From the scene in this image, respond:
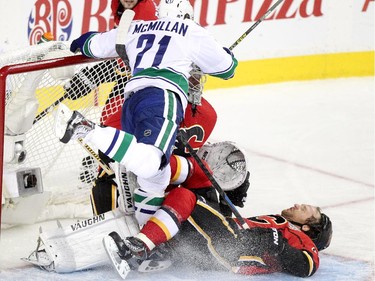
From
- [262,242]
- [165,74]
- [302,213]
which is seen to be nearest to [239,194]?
[302,213]

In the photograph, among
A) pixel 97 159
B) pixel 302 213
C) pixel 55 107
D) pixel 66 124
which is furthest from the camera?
pixel 55 107

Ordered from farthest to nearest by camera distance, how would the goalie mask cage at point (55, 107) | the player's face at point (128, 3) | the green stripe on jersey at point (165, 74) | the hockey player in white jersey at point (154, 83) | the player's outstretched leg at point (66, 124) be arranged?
the player's face at point (128, 3) < the goalie mask cage at point (55, 107) < the green stripe on jersey at point (165, 74) < the hockey player in white jersey at point (154, 83) < the player's outstretched leg at point (66, 124)

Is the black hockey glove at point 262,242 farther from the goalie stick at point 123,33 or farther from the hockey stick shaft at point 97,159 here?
the goalie stick at point 123,33

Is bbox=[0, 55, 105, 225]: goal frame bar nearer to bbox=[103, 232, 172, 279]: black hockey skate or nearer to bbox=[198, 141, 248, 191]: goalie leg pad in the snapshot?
bbox=[103, 232, 172, 279]: black hockey skate

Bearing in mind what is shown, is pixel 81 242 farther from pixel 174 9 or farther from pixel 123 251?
pixel 174 9

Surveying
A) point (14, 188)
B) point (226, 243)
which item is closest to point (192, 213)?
point (226, 243)

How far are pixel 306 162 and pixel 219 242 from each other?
1.47 m

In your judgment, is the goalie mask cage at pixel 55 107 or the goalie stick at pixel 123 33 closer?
the goalie stick at pixel 123 33

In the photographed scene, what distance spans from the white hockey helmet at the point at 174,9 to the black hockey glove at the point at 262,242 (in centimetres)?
72

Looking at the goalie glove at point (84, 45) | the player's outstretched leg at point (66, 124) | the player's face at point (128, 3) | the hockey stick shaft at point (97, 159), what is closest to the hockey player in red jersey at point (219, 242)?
the hockey stick shaft at point (97, 159)

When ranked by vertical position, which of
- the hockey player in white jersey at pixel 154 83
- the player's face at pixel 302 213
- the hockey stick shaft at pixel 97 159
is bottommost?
the player's face at pixel 302 213

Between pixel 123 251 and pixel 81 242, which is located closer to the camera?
pixel 123 251

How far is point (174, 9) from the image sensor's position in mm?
3352

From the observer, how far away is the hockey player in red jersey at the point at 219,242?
10.3ft
